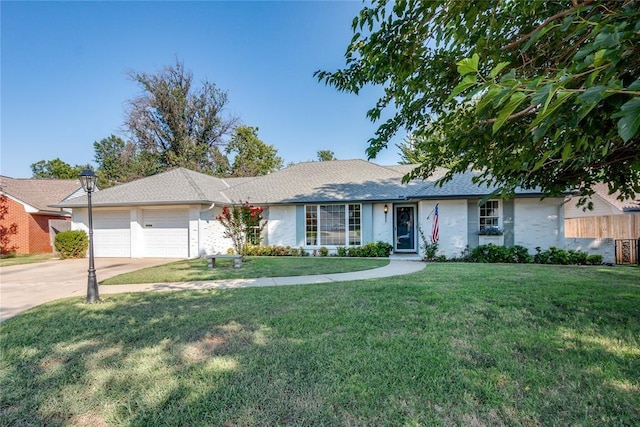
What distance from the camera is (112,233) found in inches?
605

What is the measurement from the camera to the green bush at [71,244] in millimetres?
14297

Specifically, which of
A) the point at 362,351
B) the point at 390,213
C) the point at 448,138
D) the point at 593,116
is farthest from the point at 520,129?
the point at 390,213

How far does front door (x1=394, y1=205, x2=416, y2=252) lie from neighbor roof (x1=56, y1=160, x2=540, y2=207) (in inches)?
38.4

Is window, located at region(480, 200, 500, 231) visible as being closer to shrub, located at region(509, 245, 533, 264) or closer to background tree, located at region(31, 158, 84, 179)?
shrub, located at region(509, 245, 533, 264)

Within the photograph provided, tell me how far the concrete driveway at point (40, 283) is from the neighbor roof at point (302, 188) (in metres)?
3.77

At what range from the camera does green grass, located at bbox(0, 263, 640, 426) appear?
2627 millimetres

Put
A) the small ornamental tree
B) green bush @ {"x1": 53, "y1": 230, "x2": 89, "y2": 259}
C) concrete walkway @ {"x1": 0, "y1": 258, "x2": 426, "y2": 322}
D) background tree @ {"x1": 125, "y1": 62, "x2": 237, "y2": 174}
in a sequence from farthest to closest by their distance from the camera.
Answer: background tree @ {"x1": 125, "y1": 62, "x2": 237, "y2": 174} → green bush @ {"x1": 53, "y1": 230, "x2": 89, "y2": 259} → the small ornamental tree → concrete walkway @ {"x1": 0, "y1": 258, "x2": 426, "y2": 322}

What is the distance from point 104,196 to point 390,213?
47.4 feet

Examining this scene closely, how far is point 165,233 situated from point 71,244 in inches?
168

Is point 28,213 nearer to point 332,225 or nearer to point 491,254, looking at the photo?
point 332,225

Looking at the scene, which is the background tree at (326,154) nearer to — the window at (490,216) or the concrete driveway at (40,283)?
the window at (490,216)

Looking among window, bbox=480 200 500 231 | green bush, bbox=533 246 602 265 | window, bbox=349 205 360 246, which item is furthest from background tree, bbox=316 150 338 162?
green bush, bbox=533 246 602 265

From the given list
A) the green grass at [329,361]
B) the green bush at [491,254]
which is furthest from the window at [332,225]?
the green grass at [329,361]

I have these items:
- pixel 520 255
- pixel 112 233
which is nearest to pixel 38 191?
pixel 112 233
